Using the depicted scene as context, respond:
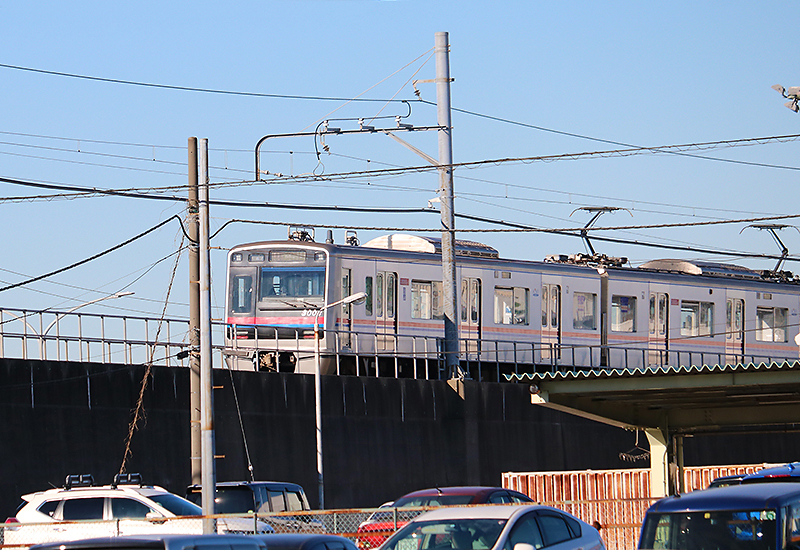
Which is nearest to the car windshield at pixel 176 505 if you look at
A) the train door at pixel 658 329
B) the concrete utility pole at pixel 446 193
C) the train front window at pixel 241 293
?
the concrete utility pole at pixel 446 193

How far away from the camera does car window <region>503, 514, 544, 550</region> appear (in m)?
11.8

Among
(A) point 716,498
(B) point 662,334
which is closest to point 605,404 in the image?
(A) point 716,498

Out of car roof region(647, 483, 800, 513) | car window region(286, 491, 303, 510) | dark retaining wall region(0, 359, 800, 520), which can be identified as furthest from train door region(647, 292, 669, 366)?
car roof region(647, 483, 800, 513)

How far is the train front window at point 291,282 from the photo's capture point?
3139 cm

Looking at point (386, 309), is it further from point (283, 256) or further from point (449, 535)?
point (449, 535)

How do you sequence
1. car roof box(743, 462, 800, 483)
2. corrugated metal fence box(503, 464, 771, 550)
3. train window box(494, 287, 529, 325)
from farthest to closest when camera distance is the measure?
train window box(494, 287, 529, 325)
corrugated metal fence box(503, 464, 771, 550)
car roof box(743, 462, 800, 483)

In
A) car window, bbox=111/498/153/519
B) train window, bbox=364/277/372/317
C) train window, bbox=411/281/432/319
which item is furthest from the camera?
train window, bbox=411/281/432/319

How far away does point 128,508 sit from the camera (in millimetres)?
18062

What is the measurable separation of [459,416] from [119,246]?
1041cm

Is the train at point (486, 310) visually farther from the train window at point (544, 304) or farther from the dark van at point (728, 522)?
the dark van at point (728, 522)

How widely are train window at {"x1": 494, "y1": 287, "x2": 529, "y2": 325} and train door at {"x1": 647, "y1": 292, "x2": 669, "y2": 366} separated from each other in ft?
16.1

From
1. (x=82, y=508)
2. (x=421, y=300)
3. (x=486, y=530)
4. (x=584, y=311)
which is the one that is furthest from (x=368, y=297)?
(x=486, y=530)

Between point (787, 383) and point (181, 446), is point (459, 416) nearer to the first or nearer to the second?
point (181, 446)

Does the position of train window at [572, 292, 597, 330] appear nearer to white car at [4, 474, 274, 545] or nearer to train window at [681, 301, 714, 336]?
train window at [681, 301, 714, 336]
